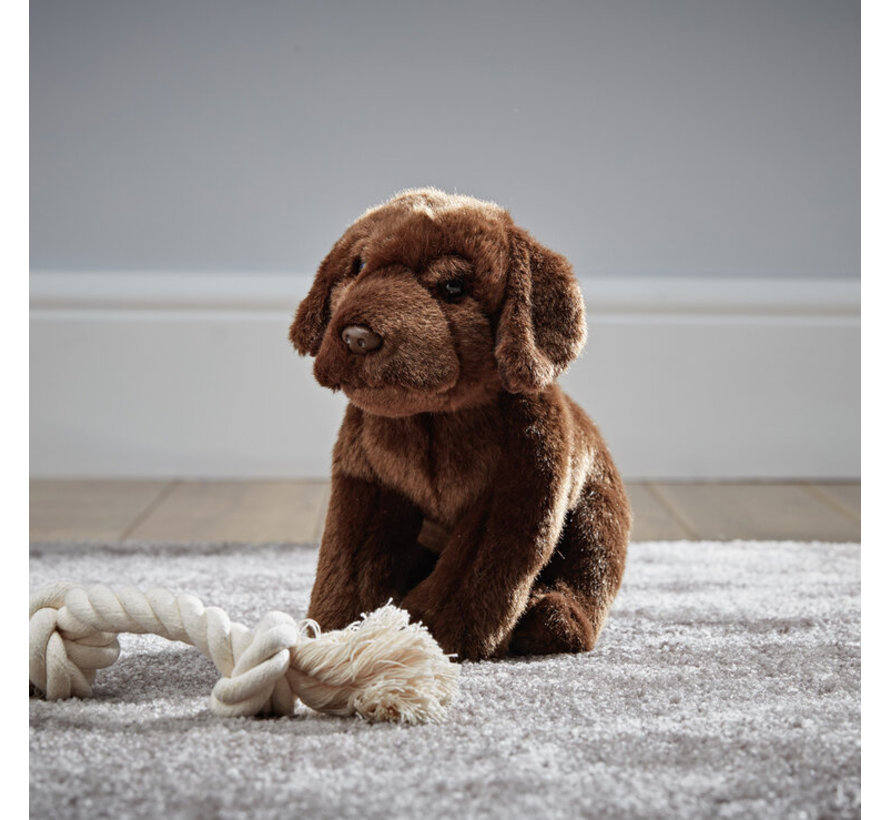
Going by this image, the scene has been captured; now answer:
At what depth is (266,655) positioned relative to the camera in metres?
0.51

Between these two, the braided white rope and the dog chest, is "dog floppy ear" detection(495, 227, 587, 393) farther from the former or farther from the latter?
the braided white rope

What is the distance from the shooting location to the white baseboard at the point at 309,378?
1.45m

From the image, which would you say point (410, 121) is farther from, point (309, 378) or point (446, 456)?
point (446, 456)

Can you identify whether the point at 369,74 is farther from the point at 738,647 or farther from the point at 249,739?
the point at 249,739

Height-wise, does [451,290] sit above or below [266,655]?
above

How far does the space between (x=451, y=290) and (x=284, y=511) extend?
695 mm

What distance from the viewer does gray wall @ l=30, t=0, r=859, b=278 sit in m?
1.46

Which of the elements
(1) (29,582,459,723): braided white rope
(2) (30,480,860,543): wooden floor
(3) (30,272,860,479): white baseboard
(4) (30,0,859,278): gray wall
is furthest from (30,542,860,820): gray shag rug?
(4) (30,0,859,278): gray wall

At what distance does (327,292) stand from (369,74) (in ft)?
2.92

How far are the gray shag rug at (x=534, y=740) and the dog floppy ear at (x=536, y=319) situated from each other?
0.17 meters

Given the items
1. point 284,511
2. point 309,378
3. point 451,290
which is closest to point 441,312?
point 451,290

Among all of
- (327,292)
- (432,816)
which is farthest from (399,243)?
(432,816)

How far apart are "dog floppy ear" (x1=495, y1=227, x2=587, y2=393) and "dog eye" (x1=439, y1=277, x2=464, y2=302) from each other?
0.03 metres
